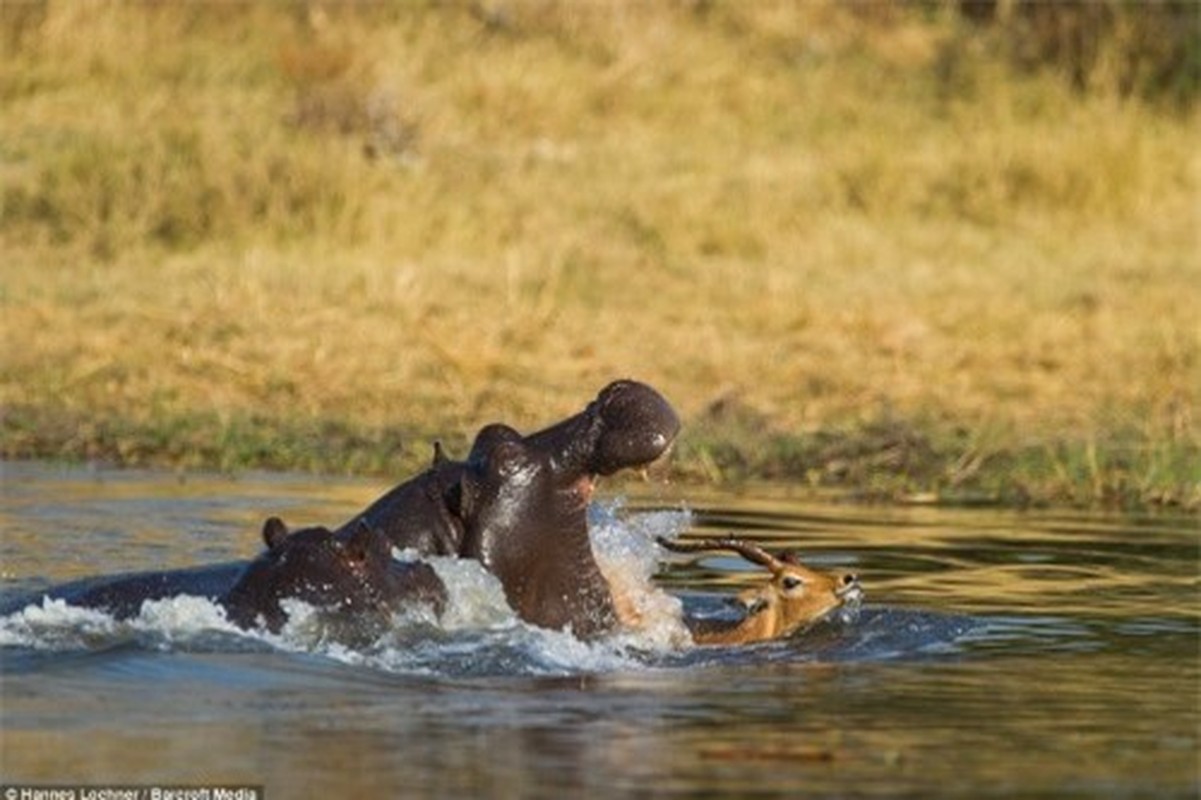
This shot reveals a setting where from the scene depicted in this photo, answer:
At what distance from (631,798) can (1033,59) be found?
12.9 metres

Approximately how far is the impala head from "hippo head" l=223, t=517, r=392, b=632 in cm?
74

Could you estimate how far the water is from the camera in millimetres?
5215

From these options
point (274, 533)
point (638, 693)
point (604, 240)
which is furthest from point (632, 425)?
point (604, 240)

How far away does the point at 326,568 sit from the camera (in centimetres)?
614

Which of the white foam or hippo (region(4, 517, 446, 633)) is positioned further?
the white foam

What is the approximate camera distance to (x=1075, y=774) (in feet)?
17.4

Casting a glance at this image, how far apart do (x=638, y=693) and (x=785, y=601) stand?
763 mm

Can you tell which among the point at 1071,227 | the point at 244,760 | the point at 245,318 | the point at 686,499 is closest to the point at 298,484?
the point at 686,499

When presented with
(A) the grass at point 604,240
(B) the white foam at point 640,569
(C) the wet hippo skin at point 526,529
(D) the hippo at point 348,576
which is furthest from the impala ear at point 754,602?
(A) the grass at point 604,240

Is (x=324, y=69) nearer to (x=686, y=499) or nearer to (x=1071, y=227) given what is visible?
(x=1071, y=227)

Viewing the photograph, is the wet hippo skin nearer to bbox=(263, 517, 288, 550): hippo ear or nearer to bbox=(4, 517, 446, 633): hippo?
bbox=(4, 517, 446, 633): hippo

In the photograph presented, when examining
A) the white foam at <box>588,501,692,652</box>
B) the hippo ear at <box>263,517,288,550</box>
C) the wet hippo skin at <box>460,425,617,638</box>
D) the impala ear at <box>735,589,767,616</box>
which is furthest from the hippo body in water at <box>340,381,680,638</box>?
the impala ear at <box>735,589,767,616</box>

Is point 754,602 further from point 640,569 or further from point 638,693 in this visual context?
point 638,693

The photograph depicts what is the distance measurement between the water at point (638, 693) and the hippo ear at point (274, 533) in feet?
0.59
